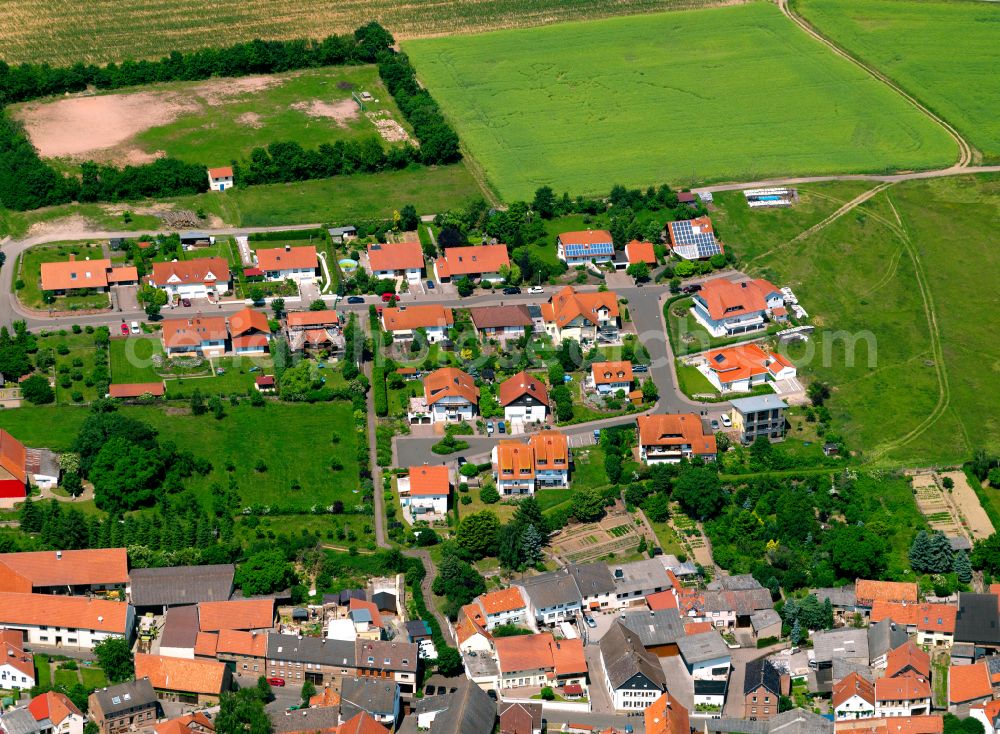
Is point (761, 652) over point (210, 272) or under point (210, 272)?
under

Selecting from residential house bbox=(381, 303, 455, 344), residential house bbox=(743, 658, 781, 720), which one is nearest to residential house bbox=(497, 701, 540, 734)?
residential house bbox=(743, 658, 781, 720)

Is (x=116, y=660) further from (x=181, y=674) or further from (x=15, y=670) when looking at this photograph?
(x=15, y=670)

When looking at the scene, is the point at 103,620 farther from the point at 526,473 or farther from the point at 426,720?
the point at 526,473

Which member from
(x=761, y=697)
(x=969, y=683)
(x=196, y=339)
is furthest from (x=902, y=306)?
(x=196, y=339)

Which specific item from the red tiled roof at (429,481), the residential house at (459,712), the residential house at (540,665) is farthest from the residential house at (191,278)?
the residential house at (459,712)

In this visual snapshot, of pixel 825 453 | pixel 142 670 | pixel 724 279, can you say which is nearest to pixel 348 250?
pixel 724 279
